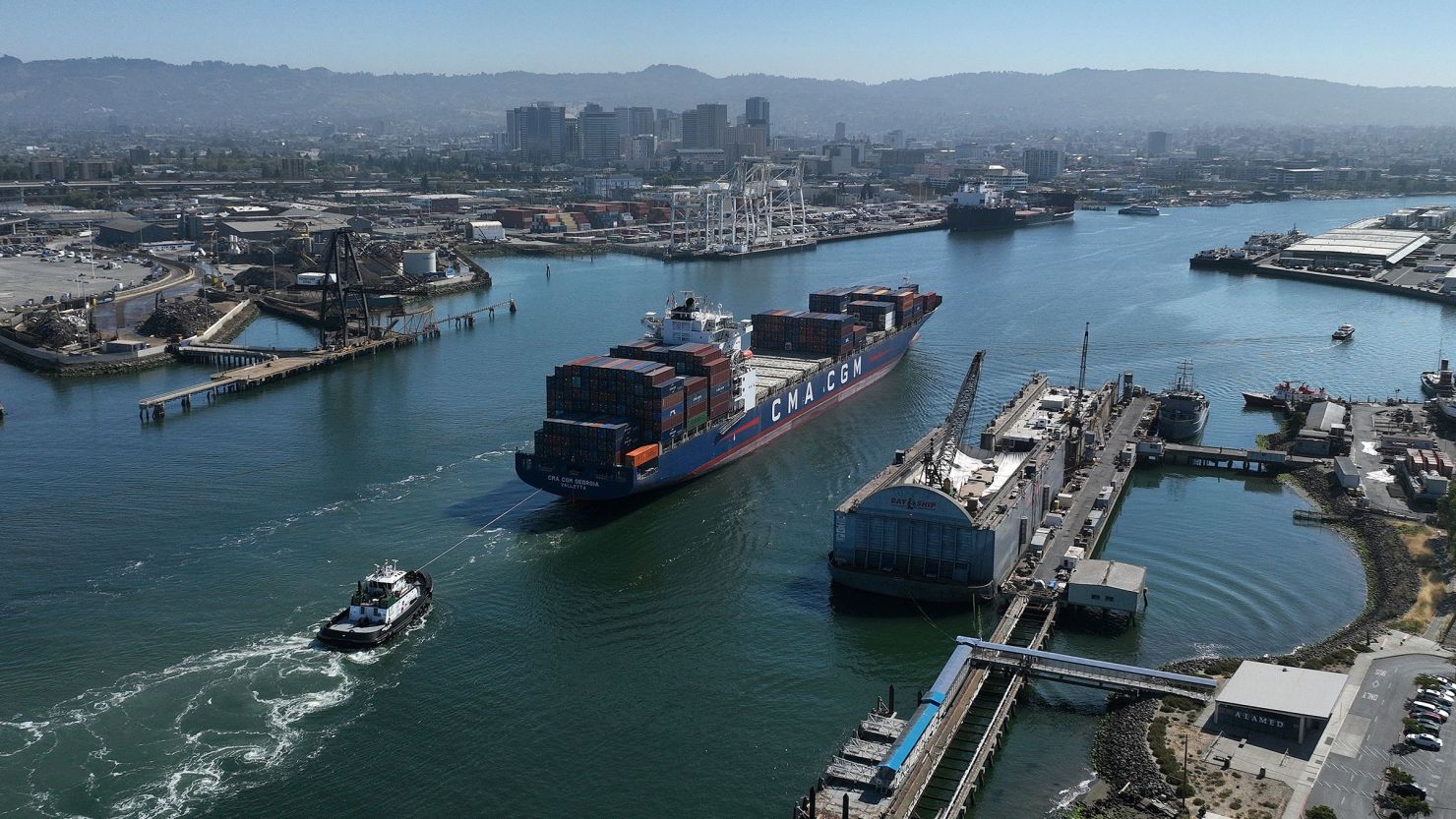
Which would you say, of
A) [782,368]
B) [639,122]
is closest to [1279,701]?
[782,368]

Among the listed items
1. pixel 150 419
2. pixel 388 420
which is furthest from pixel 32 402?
pixel 388 420

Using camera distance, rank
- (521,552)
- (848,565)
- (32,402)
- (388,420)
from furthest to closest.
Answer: (32,402) → (388,420) → (521,552) → (848,565)

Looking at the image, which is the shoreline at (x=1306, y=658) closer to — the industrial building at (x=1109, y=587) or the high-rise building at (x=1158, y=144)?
the industrial building at (x=1109, y=587)

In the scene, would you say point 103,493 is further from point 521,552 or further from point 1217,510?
point 1217,510

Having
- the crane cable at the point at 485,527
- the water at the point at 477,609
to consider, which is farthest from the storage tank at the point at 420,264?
the crane cable at the point at 485,527

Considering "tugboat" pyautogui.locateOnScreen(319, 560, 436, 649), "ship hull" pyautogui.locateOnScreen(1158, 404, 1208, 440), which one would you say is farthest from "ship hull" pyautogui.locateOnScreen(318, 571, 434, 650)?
"ship hull" pyautogui.locateOnScreen(1158, 404, 1208, 440)

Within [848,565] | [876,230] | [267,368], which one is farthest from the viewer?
[876,230]

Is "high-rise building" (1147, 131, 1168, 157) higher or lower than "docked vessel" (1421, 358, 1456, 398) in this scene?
higher

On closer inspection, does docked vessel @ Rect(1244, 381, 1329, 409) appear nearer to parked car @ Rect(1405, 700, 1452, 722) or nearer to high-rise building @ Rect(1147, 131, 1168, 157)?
parked car @ Rect(1405, 700, 1452, 722)
